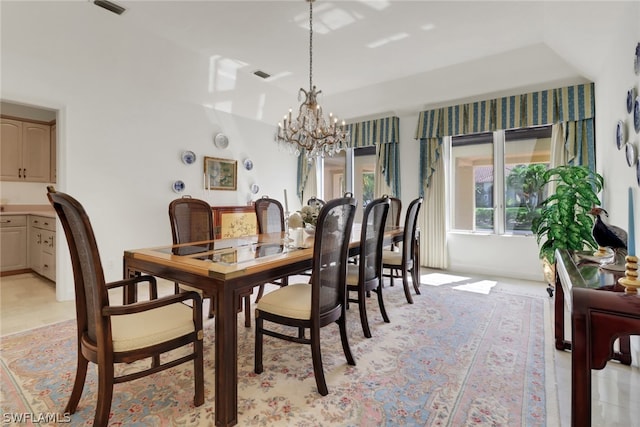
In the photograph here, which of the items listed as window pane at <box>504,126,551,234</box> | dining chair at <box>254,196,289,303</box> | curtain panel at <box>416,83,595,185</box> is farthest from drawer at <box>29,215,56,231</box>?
window pane at <box>504,126,551,234</box>

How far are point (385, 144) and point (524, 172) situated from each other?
2152 mm

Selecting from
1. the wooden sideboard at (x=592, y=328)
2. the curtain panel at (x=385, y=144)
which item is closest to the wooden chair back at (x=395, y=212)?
the curtain panel at (x=385, y=144)

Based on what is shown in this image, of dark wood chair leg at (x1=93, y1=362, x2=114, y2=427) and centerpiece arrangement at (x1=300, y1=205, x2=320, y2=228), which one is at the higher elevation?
centerpiece arrangement at (x1=300, y1=205, x2=320, y2=228)

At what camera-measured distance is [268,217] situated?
340cm

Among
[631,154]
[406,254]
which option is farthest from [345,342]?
[631,154]

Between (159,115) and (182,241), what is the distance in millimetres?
2429

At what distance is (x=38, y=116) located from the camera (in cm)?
466

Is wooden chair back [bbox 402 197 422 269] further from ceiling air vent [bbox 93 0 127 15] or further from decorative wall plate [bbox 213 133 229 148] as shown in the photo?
ceiling air vent [bbox 93 0 127 15]

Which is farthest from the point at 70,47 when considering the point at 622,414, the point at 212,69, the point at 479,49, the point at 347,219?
the point at 622,414

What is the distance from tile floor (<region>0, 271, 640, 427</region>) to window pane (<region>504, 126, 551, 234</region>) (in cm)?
95

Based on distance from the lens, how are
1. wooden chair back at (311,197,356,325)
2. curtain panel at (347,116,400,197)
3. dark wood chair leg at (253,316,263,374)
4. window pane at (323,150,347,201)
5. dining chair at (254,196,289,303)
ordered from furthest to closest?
window pane at (323,150,347,201) → curtain panel at (347,116,400,197) → dining chair at (254,196,289,303) → dark wood chair leg at (253,316,263,374) → wooden chair back at (311,197,356,325)

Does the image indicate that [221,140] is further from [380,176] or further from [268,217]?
[380,176]

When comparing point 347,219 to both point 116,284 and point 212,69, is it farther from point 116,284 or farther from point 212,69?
point 212,69

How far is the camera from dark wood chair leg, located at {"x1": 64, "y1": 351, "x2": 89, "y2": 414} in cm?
152
